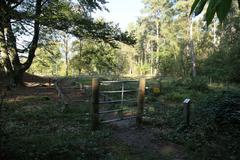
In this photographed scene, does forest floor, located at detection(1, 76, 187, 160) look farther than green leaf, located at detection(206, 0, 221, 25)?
Yes

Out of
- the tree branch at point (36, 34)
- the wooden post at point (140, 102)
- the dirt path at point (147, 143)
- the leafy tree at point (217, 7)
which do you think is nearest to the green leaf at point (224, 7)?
the leafy tree at point (217, 7)

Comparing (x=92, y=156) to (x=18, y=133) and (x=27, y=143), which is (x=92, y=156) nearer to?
(x=27, y=143)

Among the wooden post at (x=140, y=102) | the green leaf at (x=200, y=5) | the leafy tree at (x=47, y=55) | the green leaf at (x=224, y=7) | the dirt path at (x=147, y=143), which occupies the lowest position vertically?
the dirt path at (x=147, y=143)

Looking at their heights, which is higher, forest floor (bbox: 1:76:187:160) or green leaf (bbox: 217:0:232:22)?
green leaf (bbox: 217:0:232:22)

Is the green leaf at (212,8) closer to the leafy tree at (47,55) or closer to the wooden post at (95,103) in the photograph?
the wooden post at (95,103)

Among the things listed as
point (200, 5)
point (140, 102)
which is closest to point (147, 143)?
point (140, 102)

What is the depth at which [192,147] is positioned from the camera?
6.01m

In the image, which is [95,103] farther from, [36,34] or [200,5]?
[36,34]

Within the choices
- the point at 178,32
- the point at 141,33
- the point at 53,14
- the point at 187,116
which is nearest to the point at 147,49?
the point at 141,33

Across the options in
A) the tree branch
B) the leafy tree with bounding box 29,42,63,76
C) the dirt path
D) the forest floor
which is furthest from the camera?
the leafy tree with bounding box 29,42,63,76

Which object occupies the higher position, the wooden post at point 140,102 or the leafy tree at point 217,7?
the leafy tree at point 217,7

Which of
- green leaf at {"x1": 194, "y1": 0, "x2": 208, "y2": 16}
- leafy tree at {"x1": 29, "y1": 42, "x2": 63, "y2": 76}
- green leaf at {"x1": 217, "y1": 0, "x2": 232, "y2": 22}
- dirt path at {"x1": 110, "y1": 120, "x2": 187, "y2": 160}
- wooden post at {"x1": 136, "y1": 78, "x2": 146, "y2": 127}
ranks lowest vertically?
dirt path at {"x1": 110, "y1": 120, "x2": 187, "y2": 160}

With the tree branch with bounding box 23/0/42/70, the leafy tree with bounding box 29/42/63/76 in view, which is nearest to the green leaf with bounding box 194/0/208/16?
the tree branch with bounding box 23/0/42/70

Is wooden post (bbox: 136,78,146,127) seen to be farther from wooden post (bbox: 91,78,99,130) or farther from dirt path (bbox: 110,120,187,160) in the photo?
wooden post (bbox: 91,78,99,130)
